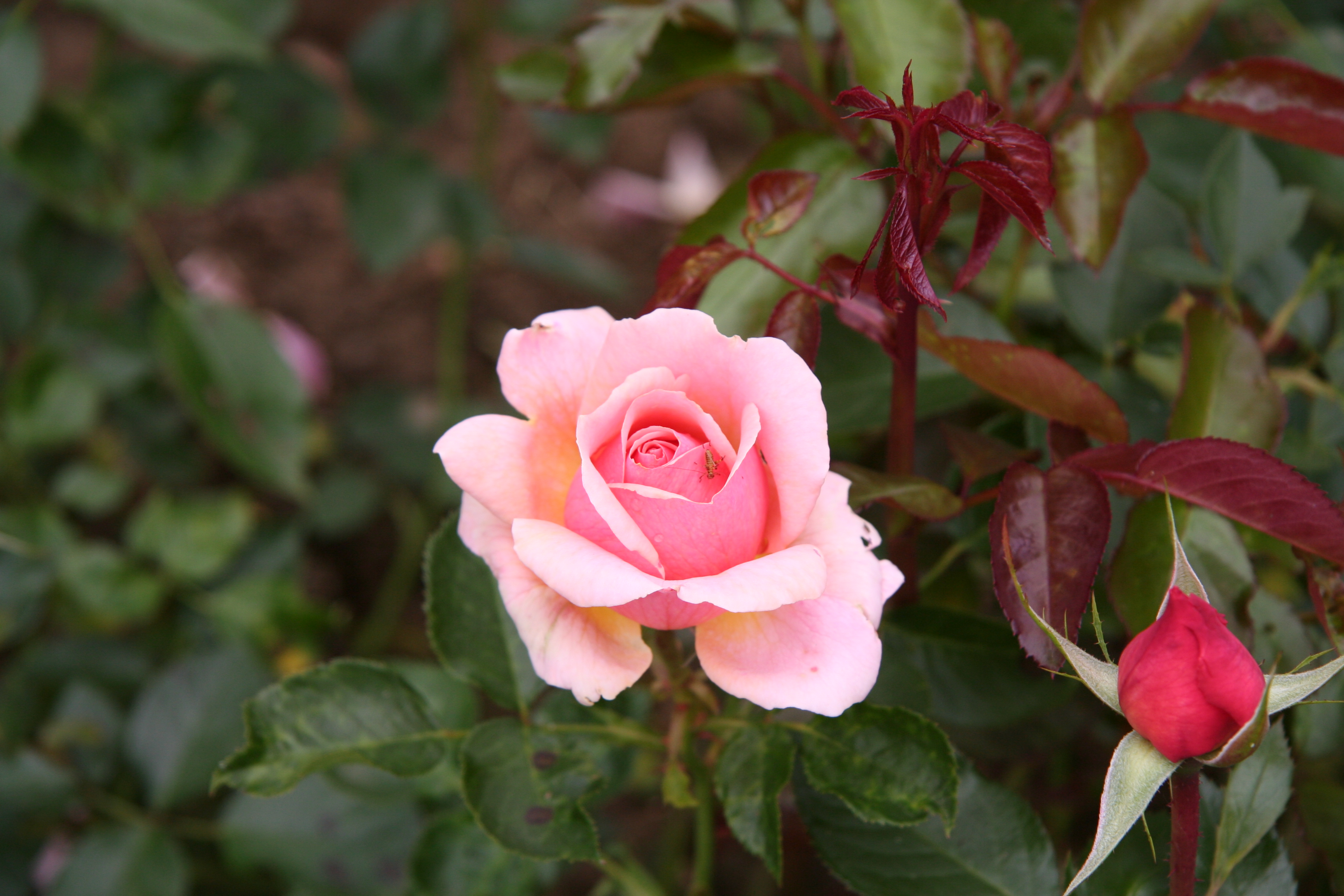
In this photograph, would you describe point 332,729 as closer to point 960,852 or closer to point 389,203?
point 960,852

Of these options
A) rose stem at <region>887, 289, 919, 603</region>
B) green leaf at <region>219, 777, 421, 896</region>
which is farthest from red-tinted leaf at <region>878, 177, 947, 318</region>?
green leaf at <region>219, 777, 421, 896</region>

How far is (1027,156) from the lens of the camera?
399 millimetres

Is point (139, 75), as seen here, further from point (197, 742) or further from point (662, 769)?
point (662, 769)

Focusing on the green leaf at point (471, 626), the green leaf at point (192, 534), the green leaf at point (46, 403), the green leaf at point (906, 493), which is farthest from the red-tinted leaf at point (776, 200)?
the green leaf at point (46, 403)

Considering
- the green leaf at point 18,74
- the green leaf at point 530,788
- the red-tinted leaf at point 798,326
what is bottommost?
the green leaf at point 530,788

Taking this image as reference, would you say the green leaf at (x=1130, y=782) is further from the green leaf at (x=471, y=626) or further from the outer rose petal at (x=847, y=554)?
the green leaf at (x=471, y=626)

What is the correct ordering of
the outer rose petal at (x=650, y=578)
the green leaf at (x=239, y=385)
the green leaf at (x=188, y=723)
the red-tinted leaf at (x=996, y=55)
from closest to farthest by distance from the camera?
1. the outer rose petal at (x=650, y=578)
2. the red-tinted leaf at (x=996, y=55)
3. the green leaf at (x=188, y=723)
4. the green leaf at (x=239, y=385)

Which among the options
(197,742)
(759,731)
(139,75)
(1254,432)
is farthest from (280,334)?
(1254,432)

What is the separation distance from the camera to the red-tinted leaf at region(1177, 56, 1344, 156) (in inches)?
21.0

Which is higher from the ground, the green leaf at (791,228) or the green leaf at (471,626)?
the green leaf at (791,228)

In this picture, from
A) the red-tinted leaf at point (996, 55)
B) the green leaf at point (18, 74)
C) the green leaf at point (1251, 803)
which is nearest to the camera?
the green leaf at point (1251, 803)

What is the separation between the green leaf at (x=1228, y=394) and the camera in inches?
21.1

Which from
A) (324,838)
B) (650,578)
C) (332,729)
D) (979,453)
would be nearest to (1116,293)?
(979,453)

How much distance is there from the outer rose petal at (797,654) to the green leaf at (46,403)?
104cm
